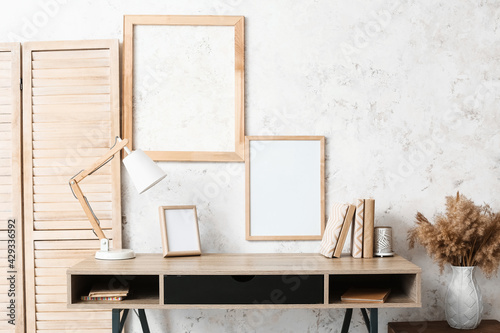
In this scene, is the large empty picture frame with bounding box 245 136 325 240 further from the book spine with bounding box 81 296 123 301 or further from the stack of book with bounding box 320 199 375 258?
the book spine with bounding box 81 296 123 301

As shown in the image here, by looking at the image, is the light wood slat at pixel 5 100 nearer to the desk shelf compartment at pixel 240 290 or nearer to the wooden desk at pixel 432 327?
the desk shelf compartment at pixel 240 290

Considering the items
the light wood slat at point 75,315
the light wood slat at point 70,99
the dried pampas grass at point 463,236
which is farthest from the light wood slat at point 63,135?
the dried pampas grass at point 463,236

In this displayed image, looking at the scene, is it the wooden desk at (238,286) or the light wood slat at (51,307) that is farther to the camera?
the light wood slat at (51,307)

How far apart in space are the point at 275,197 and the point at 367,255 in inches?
20.1

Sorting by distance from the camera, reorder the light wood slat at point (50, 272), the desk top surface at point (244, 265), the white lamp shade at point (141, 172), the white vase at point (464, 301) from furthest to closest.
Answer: the light wood slat at point (50, 272)
the white vase at point (464, 301)
the white lamp shade at point (141, 172)
the desk top surface at point (244, 265)

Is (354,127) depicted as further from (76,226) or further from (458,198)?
(76,226)

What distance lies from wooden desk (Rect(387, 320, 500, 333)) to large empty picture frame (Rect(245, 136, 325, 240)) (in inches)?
23.0

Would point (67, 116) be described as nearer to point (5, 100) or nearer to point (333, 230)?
point (5, 100)

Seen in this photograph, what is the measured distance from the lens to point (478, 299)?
2.21 metres

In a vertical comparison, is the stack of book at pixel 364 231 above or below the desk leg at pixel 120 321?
above

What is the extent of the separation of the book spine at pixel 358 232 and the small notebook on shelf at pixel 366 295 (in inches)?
6.7

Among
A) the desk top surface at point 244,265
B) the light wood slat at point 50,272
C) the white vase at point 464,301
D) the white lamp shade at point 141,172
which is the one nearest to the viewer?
the desk top surface at point 244,265

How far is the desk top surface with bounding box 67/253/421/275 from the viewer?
75.4 inches

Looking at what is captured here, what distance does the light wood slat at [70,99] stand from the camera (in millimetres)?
2349
